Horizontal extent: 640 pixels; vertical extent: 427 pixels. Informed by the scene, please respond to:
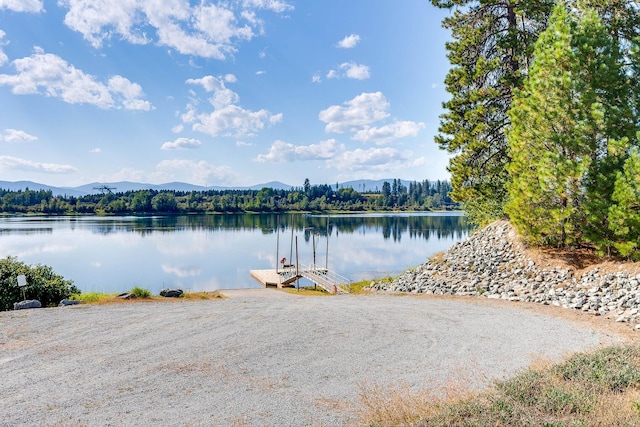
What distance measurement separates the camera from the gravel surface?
617cm

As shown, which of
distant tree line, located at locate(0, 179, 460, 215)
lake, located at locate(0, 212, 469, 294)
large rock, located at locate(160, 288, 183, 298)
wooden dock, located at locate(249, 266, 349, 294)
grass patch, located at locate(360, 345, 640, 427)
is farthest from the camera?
distant tree line, located at locate(0, 179, 460, 215)

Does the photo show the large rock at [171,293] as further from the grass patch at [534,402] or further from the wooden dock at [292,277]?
the grass patch at [534,402]

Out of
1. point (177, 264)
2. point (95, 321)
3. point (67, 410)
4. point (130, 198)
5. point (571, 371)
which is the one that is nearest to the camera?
point (67, 410)

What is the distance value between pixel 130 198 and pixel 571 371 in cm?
15494

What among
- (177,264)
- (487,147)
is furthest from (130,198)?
(487,147)

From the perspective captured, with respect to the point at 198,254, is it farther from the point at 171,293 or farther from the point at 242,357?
the point at 242,357

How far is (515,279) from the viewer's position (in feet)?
55.2

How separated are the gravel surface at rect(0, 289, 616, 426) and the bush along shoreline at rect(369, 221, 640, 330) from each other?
191cm

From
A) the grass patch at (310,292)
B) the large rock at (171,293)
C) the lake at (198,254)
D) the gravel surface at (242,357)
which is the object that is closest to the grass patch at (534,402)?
the gravel surface at (242,357)

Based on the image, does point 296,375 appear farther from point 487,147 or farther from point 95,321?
point 487,147

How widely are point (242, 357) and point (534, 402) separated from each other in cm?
528

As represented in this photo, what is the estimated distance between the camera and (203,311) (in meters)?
13.3

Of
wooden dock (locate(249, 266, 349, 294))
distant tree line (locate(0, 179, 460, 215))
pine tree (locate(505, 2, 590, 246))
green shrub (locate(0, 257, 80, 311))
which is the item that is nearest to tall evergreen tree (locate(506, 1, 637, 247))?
pine tree (locate(505, 2, 590, 246))

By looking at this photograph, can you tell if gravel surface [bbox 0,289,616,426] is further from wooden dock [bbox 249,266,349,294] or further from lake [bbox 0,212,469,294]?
lake [bbox 0,212,469,294]
